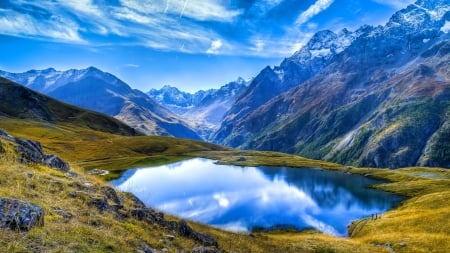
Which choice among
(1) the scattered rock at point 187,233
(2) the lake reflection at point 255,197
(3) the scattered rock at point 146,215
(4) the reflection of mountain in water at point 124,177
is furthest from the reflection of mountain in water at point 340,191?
(3) the scattered rock at point 146,215

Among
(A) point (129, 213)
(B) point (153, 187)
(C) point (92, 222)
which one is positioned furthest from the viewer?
(B) point (153, 187)

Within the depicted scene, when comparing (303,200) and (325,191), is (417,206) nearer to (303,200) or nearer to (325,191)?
(303,200)

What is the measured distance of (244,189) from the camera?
145 m

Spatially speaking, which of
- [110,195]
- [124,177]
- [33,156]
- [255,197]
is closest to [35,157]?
[33,156]

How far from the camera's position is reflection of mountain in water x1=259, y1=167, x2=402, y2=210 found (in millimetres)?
129575

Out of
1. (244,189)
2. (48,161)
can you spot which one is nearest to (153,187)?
(244,189)

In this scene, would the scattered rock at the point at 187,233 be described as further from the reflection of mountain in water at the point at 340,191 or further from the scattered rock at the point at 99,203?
the reflection of mountain in water at the point at 340,191

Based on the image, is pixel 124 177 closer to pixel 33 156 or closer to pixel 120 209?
pixel 33 156

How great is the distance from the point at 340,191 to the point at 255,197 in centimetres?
4618

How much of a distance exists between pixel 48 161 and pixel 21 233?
16.8 metres

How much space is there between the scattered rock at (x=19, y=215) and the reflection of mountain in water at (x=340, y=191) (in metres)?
122

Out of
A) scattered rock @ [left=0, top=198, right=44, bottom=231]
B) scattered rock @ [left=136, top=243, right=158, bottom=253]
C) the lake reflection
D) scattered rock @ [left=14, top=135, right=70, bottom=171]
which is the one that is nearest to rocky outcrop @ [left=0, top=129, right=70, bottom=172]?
scattered rock @ [left=14, top=135, right=70, bottom=171]

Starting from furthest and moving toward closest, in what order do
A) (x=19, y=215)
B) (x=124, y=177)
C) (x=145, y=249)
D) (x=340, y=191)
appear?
(x=340, y=191)
(x=124, y=177)
(x=145, y=249)
(x=19, y=215)

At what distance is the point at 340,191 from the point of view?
15475 cm
